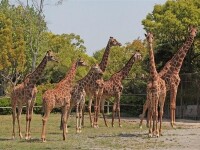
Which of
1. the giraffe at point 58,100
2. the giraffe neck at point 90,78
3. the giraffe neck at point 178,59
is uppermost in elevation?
the giraffe neck at point 178,59

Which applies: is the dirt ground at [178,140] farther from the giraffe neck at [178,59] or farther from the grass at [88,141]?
the giraffe neck at [178,59]

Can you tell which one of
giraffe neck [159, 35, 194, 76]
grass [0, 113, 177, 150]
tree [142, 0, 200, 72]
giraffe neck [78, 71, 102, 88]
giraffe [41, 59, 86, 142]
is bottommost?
grass [0, 113, 177, 150]

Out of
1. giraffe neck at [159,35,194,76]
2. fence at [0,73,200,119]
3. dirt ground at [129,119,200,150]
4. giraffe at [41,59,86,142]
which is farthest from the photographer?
fence at [0,73,200,119]

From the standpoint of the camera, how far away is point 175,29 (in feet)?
86.7

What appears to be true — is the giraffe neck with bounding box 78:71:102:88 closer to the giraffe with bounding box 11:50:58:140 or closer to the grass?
the grass

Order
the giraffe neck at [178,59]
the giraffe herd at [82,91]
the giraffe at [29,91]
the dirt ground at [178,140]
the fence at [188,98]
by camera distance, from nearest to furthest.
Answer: the dirt ground at [178,140] → the giraffe herd at [82,91] → the giraffe at [29,91] → the giraffe neck at [178,59] → the fence at [188,98]

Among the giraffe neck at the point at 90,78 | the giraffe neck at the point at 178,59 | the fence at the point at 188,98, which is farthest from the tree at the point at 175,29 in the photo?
the giraffe neck at the point at 90,78

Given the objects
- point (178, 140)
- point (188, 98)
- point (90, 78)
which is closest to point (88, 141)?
point (178, 140)

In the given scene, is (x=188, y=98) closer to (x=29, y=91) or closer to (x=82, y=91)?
(x=82, y=91)

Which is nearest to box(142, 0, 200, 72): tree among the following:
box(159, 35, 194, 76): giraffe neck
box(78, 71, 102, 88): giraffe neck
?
box(159, 35, 194, 76): giraffe neck

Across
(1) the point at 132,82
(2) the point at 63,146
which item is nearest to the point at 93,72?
(2) the point at 63,146

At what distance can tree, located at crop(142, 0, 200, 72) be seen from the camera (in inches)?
1035

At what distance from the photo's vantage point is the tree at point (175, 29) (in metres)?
26.3

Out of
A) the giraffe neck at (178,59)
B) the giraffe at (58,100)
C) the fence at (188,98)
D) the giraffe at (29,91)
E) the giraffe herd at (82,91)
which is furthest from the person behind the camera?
the fence at (188,98)
